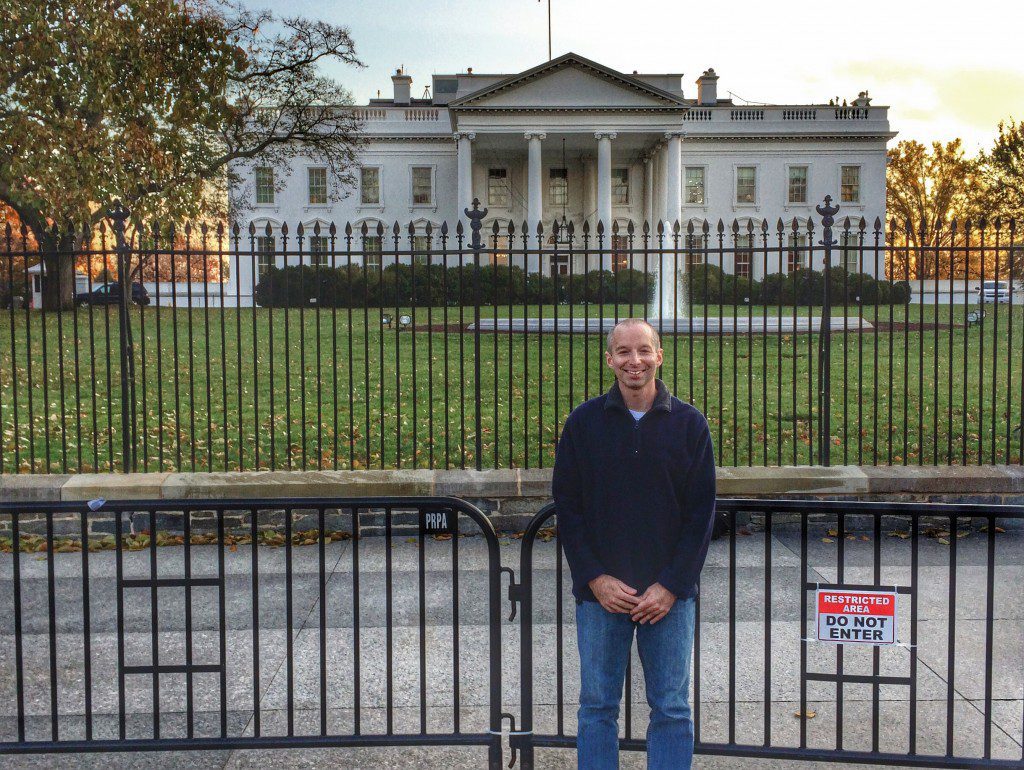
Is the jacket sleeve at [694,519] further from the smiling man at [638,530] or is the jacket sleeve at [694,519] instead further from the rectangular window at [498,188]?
the rectangular window at [498,188]

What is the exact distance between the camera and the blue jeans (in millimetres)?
3291

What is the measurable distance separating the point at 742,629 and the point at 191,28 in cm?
2125

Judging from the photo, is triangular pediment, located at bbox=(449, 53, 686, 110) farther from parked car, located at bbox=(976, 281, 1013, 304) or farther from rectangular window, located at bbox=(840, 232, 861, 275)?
parked car, located at bbox=(976, 281, 1013, 304)

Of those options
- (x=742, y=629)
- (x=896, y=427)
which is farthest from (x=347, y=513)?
(x=896, y=427)

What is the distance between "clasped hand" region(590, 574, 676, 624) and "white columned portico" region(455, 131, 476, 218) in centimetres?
4713

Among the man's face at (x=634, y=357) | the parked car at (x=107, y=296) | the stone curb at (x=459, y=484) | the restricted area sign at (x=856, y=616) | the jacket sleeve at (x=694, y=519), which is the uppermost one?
the parked car at (x=107, y=296)

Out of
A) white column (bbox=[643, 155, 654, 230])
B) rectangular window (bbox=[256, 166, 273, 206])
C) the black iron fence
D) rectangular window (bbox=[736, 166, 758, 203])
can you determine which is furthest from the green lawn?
rectangular window (bbox=[736, 166, 758, 203])

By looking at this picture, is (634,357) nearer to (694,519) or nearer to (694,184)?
(694,519)

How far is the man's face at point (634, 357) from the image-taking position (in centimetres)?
327

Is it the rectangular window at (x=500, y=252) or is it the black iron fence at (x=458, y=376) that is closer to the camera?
the rectangular window at (x=500, y=252)

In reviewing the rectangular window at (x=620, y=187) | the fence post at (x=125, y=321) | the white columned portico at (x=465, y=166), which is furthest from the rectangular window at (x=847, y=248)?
the white columned portico at (x=465, y=166)

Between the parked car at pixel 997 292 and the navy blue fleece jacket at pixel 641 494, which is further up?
the parked car at pixel 997 292

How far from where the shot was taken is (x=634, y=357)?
328 centimetres

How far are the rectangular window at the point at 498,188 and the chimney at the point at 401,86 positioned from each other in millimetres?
8700
